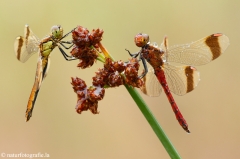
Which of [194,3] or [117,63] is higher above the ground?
[194,3]

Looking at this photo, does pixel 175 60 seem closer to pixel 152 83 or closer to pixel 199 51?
pixel 199 51

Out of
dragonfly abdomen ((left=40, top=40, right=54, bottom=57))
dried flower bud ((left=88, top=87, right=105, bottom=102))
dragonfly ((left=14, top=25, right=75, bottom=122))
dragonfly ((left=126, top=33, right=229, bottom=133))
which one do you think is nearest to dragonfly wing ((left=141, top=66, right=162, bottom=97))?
dragonfly ((left=126, top=33, right=229, bottom=133))

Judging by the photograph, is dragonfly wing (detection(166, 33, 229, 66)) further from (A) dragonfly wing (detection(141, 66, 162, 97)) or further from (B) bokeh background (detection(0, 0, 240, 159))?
(B) bokeh background (detection(0, 0, 240, 159))

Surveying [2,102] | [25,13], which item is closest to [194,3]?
[25,13]

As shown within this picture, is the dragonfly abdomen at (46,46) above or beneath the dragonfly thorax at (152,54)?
above

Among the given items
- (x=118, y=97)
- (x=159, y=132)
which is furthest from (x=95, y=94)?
(x=118, y=97)

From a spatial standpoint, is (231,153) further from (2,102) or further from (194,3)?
(2,102)

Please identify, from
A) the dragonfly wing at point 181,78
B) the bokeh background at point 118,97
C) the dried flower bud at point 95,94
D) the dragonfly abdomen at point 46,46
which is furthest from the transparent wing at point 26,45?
the bokeh background at point 118,97

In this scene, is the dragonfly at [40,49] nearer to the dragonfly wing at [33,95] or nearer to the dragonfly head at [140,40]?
the dragonfly wing at [33,95]
